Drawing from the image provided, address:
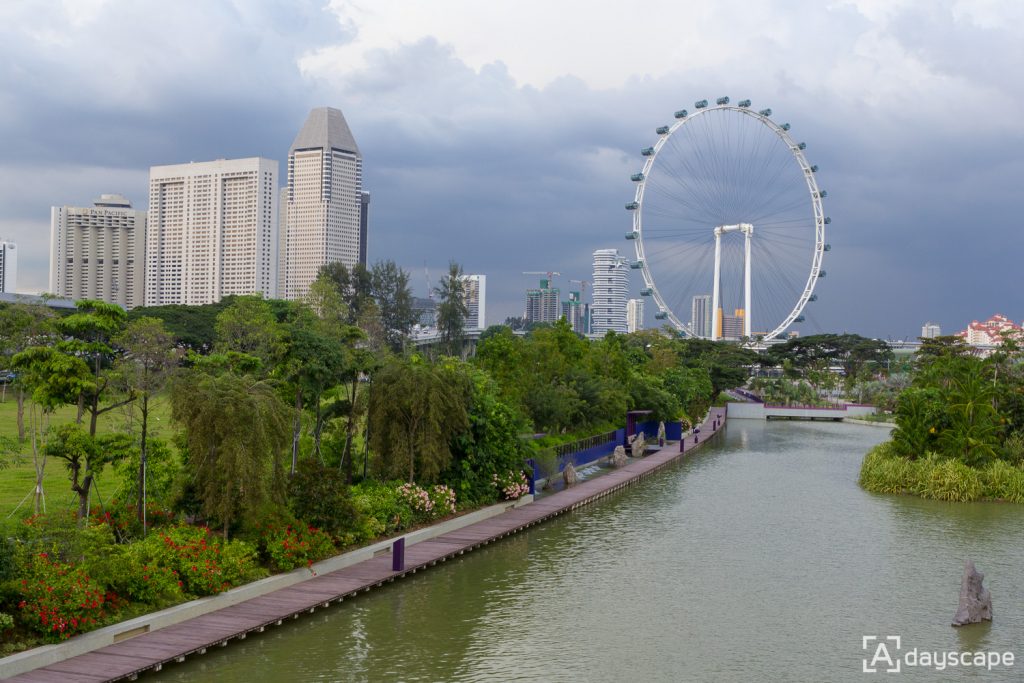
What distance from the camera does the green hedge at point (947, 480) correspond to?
103 ft

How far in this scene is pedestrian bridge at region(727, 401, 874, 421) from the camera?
77.7m

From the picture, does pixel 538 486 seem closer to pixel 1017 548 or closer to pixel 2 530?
pixel 1017 548

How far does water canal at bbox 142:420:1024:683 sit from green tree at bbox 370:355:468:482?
296 cm

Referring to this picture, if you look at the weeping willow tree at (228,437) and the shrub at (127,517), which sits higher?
the weeping willow tree at (228,437)

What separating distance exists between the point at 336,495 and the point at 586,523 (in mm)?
9630

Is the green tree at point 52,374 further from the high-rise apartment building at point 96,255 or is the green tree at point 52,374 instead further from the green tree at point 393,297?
the high-rise apartment building at point 96,255

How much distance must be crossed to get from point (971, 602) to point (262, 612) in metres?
Result: 12.0

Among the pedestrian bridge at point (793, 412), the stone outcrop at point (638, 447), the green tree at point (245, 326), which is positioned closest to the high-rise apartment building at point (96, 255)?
the pedestrian bridge at point (793, 412)

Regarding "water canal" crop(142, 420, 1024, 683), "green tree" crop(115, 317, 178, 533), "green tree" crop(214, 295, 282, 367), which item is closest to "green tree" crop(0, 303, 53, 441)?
"green tree" crop(115, 317, 178, 533)

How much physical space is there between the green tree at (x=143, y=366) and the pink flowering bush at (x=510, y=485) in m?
9.64

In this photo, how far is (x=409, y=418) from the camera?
78.3 feet

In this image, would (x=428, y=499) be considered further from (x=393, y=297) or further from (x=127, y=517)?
(x=393, y=297)

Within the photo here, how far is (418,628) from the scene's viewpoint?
52.7 ft

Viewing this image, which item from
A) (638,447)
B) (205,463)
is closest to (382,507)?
(205,463)
